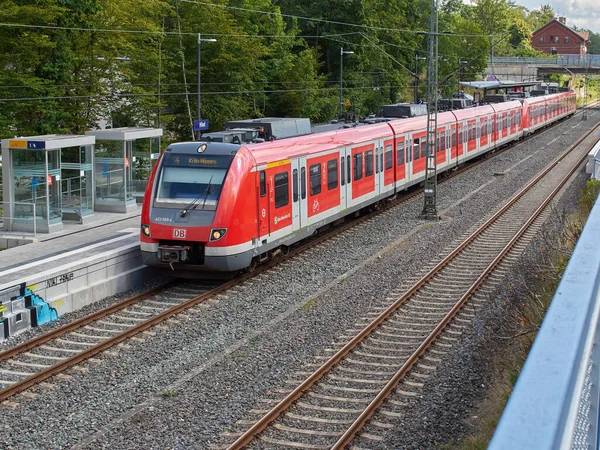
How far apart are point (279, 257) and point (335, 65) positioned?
45.3 meters

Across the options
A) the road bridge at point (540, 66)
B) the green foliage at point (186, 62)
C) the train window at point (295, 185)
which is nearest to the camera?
the train window at point (295, 185)

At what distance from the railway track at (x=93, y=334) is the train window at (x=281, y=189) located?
1487mm

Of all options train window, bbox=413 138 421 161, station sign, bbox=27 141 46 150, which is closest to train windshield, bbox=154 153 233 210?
station sign, bbox=27 141 46 150

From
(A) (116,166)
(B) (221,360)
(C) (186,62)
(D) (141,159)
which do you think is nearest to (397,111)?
(D) (141,159)

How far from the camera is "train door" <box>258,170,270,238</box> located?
15266mm

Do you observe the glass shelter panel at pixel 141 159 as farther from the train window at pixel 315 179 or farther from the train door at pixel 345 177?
the train window at pixel 315 179

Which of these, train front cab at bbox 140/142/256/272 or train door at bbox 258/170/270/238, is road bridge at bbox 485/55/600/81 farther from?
train front cab at bbox 140/142/256/272

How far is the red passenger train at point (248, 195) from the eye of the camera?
47.1ft

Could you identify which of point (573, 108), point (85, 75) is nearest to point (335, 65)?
point (573, 108)

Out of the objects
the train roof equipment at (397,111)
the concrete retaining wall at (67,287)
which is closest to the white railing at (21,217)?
the concrete retaining wall at (67,287)

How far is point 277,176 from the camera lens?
1606 centimetres

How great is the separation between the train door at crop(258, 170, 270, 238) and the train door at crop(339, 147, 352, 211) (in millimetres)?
4584

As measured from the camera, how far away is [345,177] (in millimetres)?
20203

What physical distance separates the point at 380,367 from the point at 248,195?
5.12m
